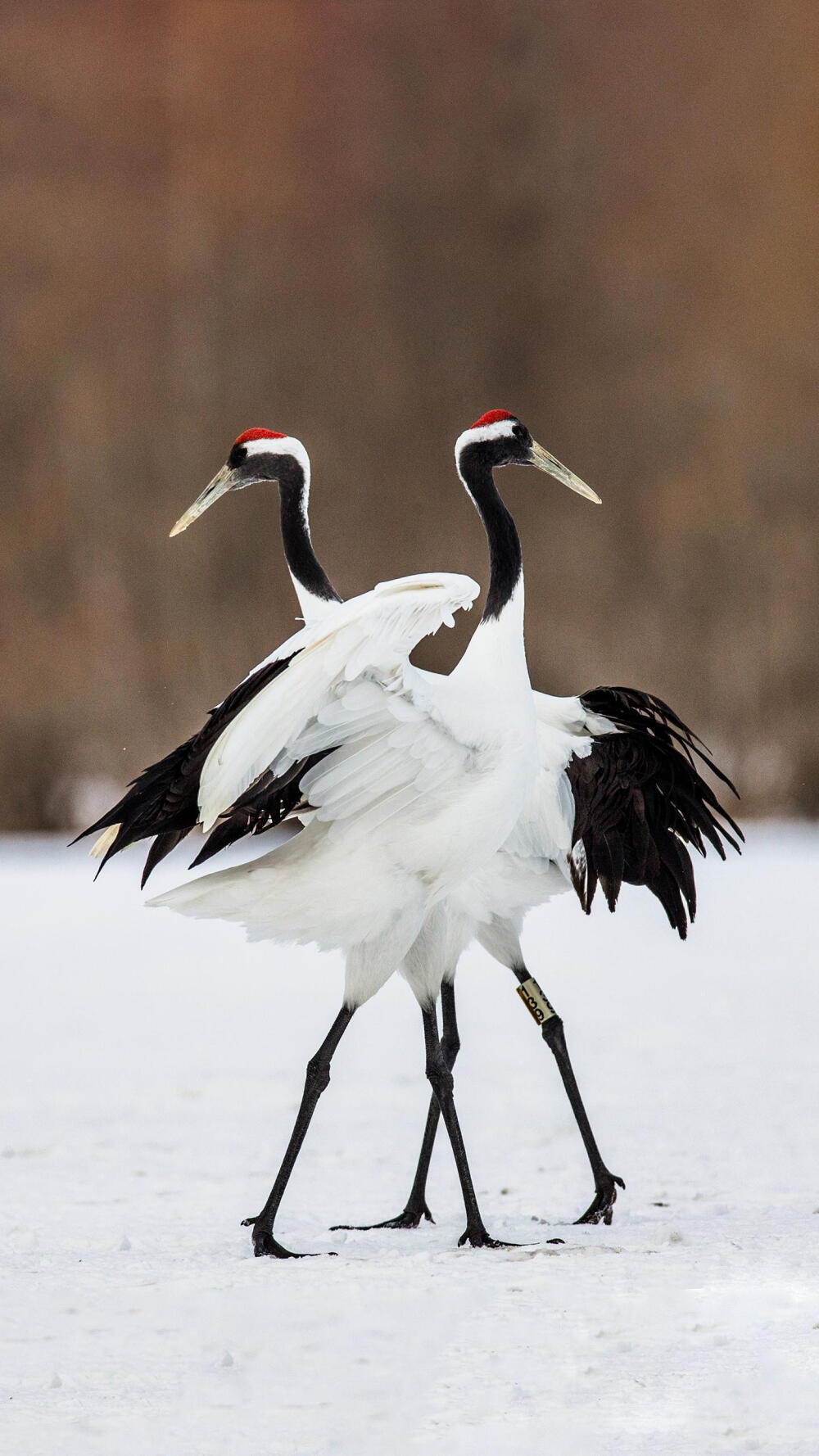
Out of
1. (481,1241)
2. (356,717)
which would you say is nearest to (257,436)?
(356,717)

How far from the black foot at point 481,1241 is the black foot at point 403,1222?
31 cm

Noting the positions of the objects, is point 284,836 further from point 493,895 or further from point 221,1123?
point 493,895

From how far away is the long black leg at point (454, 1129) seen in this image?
3768 mm

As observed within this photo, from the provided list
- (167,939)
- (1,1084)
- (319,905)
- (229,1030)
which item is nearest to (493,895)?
(319,905)

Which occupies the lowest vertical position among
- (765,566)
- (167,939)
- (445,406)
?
(167,939)

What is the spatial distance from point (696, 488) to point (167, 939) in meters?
5.83

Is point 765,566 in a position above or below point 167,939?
above

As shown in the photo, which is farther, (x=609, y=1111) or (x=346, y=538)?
(x=346, y=538)

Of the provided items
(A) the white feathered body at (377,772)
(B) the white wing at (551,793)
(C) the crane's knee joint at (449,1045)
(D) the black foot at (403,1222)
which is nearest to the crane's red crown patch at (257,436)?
(B) the white wing at (551,793)

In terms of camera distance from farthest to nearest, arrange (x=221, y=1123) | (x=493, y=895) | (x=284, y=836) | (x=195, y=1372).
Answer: (x=284, y=836), (x=221, y=1123), (x=493, y=895), (x=195, y=1372)

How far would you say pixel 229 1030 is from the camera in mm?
6895

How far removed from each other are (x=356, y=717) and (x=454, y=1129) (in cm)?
100

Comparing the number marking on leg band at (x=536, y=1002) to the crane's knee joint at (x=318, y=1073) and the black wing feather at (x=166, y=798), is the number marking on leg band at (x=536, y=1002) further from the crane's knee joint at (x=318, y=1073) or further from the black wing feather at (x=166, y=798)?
the black wing feather at (x=166, y=798)

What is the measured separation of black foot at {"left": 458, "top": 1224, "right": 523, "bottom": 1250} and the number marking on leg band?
0.61 meters
